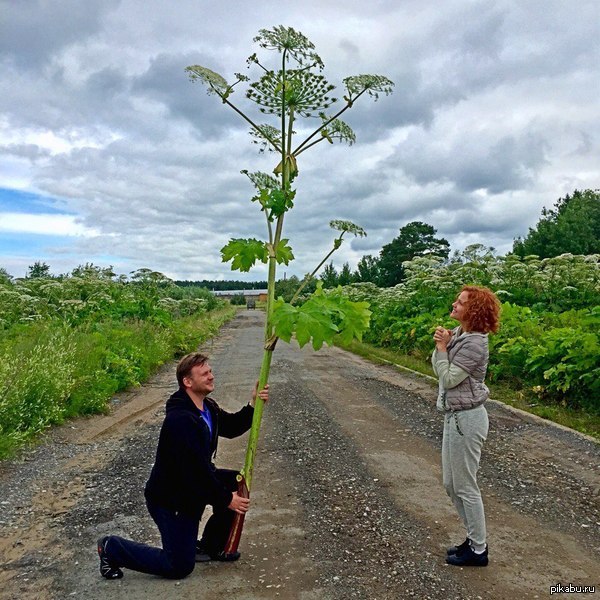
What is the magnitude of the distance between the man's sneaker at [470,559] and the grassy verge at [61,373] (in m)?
5.17

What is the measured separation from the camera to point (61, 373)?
28.9 ft

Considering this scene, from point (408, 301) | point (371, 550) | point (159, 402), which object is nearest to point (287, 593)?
point (371, 550)

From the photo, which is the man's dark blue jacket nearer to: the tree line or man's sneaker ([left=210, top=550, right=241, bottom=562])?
man's sneaker ([left=210, top=550, right=241, bottom=562])

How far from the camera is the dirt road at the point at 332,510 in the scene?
4027mm

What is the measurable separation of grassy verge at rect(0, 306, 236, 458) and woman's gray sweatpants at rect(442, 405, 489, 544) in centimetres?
520

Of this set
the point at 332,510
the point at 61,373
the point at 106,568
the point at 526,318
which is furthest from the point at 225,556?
the point at 526,318

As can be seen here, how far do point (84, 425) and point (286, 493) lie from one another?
13.9 ft

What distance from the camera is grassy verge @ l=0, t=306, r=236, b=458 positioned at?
24.8ft

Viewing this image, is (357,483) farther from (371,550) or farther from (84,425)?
(84,425)

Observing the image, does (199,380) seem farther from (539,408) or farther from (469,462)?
(539,408)

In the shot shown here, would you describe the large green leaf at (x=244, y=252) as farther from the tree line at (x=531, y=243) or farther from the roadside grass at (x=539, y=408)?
the tree line at (x=531, y=243)

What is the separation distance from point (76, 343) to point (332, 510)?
283 inches

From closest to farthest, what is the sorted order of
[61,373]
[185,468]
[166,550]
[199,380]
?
1. [185,468]
2. [166,550]
3. [199,380]
4. [61,373]

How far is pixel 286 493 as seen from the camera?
19.0 ft
